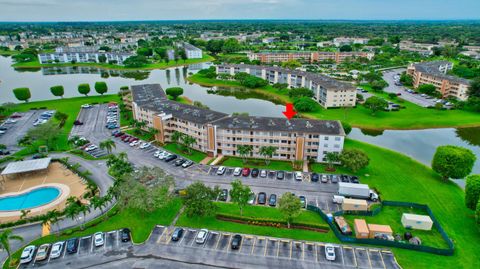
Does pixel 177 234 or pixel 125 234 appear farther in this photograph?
pixel 177 234

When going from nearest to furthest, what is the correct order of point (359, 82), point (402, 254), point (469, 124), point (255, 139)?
point (402, 254), point (255, 139), point (469, 124), point (359, 82)

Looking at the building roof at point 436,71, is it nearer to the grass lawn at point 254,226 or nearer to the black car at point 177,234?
the grass lawn at point 254,226

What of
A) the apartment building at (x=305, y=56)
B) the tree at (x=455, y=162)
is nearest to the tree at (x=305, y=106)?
the tree at (x=455, y=162)

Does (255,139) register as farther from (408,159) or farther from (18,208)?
(18,208)

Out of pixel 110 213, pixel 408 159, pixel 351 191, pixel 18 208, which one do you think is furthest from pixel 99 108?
pixel 408 159

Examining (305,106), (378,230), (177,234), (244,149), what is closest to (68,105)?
(244,149)

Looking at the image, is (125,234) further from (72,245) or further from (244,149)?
(244,149)
